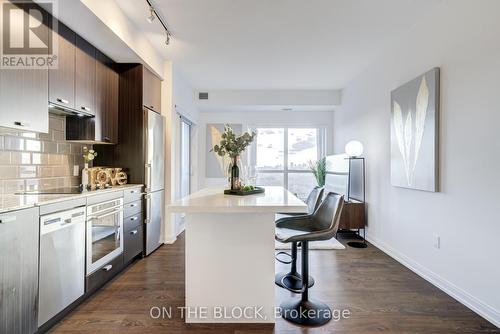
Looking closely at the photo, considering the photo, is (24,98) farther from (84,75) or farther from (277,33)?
(277,33)

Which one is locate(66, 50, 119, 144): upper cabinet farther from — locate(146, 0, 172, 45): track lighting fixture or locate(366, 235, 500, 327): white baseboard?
locate(366, 235, 500, 327): white baseboard

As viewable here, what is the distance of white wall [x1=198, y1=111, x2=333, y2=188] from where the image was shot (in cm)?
618

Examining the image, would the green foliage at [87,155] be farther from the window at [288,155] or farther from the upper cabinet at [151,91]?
the window at [288,155]

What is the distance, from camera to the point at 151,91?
3525 mm

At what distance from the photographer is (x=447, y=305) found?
7.16 feet

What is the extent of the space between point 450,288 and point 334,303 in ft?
3.62

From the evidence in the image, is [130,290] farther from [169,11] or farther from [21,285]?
[169,11]

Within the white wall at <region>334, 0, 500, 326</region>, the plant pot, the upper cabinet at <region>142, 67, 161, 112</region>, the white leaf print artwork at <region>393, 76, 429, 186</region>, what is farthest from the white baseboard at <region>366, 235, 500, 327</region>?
the upper cabinet at <region>142, 67, 161, 112</region>

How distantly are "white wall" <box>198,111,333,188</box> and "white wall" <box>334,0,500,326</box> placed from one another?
283 cm

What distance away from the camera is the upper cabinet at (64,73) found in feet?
7.29

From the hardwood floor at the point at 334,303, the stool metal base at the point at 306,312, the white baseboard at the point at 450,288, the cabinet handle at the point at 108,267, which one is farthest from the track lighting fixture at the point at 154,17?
the white baseboard at the point at 450,288

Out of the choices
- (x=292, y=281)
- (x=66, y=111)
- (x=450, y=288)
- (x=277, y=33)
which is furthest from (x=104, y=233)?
(x=450, y=288)

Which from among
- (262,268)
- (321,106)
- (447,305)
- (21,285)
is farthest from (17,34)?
(321,106)

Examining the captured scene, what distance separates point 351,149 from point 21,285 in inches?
165
